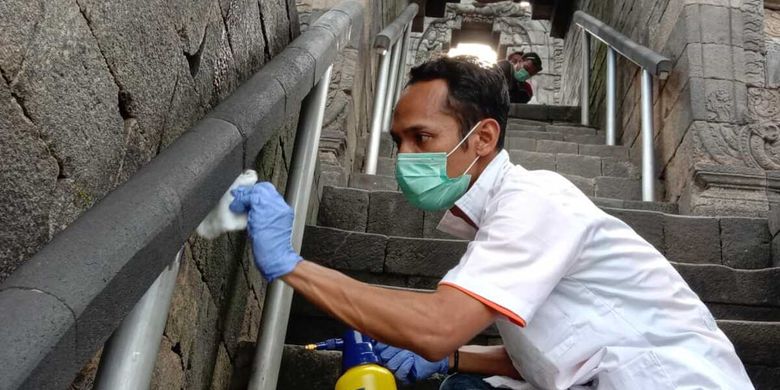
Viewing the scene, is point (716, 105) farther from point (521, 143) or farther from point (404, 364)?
point (404, 364)

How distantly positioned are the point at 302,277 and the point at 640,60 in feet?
13.9

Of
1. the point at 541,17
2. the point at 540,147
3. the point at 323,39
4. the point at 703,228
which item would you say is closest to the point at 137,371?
the point at 323,39

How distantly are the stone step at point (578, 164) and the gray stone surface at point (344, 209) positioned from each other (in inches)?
69.5

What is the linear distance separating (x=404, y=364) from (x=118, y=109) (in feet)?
3.54

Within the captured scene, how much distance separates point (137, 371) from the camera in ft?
3.47

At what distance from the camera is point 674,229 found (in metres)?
3.39

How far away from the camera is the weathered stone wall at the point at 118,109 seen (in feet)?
2.82

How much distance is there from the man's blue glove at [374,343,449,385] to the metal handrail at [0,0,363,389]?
0.71 meters

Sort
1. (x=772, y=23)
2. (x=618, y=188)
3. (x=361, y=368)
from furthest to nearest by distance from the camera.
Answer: (x=772, y=23), (x=618, y=188), (x=361, y=368)

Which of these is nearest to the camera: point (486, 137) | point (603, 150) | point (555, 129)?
point (486, 137)

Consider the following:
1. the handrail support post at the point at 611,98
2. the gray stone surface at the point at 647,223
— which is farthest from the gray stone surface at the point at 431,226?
the handrail support post at the point at 611,98

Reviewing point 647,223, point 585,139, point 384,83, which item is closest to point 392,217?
point 647,223

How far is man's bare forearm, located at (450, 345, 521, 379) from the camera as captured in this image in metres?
1.96

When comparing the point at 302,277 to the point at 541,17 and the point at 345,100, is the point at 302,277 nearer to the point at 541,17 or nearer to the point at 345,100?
the point at 345,100
